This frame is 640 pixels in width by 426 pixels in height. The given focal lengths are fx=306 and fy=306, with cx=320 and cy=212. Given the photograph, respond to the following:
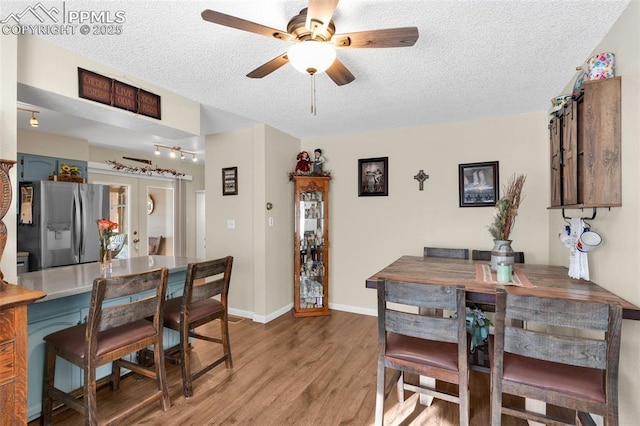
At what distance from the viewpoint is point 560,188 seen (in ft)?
7.28

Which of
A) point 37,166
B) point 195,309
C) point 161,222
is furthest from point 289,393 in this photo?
point 161,222

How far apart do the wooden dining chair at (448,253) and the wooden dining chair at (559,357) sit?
164cm

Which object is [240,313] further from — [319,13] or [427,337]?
[319,13]

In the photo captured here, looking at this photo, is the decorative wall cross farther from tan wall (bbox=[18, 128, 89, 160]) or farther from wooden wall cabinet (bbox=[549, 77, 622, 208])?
tan wall (bbox=[18, 128, 89, 160])

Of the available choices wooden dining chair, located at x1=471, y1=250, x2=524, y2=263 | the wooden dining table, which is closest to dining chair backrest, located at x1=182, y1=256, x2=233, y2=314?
the wooden dining table

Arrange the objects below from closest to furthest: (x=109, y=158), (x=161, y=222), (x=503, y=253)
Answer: (x=503, y=253), (x=109, y=158), (x=161, y=222)

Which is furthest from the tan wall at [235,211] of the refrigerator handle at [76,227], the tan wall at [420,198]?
the refrigerator handle at [76,227]

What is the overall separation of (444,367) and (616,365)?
2.37 ft

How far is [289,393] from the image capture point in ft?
7.50

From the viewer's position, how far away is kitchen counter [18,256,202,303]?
6.03 ft

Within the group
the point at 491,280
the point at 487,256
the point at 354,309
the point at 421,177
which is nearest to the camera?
the point at 491,280

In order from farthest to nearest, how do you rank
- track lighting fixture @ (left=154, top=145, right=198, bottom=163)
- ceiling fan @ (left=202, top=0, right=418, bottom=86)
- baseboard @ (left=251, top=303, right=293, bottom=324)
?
track lighting fixture @ (left=154, top=145, right=198, bottom=163), baseboard @ (left=251, top=303, right=293, bottom=324), ceiling fan @ (left=202, top=0, right=418, bottom=86)

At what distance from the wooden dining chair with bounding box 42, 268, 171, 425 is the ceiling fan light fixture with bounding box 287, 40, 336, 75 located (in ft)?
4.99

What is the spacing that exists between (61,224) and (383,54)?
4228mm
